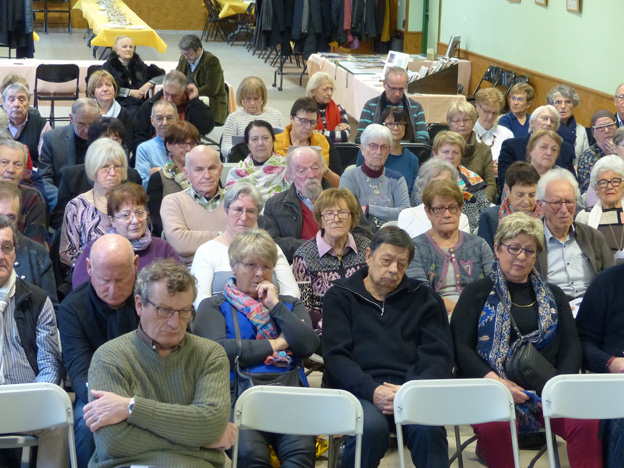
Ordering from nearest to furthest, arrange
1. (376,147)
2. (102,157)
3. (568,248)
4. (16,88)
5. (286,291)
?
(286,291) < (568,248) < (102,157) < (376,147) < (16,88)

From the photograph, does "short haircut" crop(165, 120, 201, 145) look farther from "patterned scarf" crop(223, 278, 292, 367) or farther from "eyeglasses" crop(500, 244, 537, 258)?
"eyeglasses" crop(500, 244, 537, 258)

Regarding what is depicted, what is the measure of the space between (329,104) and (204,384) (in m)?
4.06

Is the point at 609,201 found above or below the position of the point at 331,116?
below

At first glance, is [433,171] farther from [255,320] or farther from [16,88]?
[16,88]

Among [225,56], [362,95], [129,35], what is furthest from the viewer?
[225,56]

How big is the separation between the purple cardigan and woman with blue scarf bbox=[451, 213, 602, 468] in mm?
1273

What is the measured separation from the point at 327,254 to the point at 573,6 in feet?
19.7

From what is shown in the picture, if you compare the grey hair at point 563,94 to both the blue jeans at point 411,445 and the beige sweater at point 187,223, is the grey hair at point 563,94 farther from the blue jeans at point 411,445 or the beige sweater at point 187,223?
the blue jeans at point 411,445

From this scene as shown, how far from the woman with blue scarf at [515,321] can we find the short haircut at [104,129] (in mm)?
2684

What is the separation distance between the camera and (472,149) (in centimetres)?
547

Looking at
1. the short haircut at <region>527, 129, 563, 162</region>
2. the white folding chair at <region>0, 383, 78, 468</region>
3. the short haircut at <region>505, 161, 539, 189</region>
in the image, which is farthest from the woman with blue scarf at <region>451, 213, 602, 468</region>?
the short haircut at <region>527, 129, 563, 162</region>

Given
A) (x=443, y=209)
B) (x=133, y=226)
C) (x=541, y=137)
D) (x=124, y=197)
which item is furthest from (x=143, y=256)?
(x=541, y=137)

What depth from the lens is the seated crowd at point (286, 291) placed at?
263cm

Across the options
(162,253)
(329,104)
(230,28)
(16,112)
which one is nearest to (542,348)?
(162,253)
